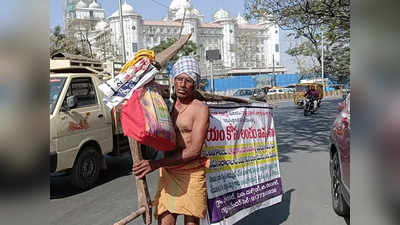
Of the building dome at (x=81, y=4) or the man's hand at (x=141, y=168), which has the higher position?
the building dome at (x=81, y=4)

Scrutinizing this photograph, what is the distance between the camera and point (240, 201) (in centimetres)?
347

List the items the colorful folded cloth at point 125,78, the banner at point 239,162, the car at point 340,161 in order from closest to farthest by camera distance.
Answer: the colorful folded cloth at point 125,78 < the banner at point 239,162 < the car at point 340,161

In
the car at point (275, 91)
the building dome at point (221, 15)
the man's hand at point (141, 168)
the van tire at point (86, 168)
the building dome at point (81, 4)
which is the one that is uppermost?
the building dome at point (81, 4)

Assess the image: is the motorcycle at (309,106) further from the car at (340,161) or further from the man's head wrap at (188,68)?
the man's head wrap at (188,68)

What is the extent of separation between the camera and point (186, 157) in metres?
2.49

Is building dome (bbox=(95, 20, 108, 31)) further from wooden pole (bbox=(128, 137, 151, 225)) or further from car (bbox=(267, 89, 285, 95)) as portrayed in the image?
wooden pole (bbox=(128, 137, 151, 225))

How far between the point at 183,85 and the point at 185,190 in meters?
0.76

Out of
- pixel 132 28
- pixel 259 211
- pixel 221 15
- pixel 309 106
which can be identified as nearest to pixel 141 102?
pixel 259 211

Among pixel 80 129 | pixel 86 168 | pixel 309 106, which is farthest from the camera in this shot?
pixel 309 106

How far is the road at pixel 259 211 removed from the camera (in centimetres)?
430

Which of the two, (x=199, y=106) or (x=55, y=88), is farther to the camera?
(x=55, y=88)

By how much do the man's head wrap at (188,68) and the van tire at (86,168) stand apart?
3.67m

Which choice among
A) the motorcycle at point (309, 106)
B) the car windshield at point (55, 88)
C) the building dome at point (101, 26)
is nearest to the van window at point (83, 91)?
the car windshield at point (55, 88)

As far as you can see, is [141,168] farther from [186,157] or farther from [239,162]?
[239,162]
